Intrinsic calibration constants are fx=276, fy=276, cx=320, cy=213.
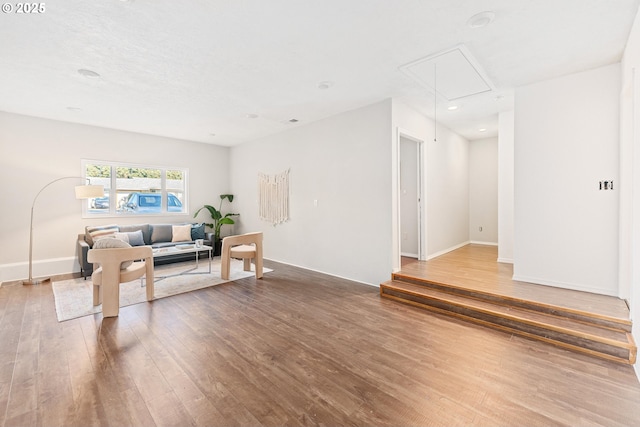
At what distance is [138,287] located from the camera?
4297 mm

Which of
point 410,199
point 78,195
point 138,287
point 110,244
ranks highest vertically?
point 78,195

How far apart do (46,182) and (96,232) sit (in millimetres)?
1393

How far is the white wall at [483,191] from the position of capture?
22.2 feet

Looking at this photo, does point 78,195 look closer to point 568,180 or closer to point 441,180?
point 441,180

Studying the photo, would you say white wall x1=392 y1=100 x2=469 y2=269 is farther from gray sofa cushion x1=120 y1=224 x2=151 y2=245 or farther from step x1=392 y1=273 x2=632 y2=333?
gray sofa cushion x1=120 y1=224 x2=151 y2=245

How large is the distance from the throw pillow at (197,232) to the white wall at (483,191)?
6.70 metres

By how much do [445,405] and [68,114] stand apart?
6.75m

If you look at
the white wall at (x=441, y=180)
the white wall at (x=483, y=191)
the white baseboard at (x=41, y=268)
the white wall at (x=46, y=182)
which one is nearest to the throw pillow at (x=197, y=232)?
the white wall at (x=46, y=182)

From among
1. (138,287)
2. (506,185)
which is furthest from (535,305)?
(138,287)

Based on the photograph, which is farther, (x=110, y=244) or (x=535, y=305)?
(x=110, y=244)

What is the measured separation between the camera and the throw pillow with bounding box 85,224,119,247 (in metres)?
4.91

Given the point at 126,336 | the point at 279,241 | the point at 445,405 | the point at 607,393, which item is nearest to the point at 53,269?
the point at 126,336

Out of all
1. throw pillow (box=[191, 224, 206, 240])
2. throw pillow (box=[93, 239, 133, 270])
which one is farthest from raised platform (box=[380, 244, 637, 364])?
throw pillow (box=[191, 224, 206, 240])

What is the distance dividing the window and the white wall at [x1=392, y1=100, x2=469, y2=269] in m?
5.39
